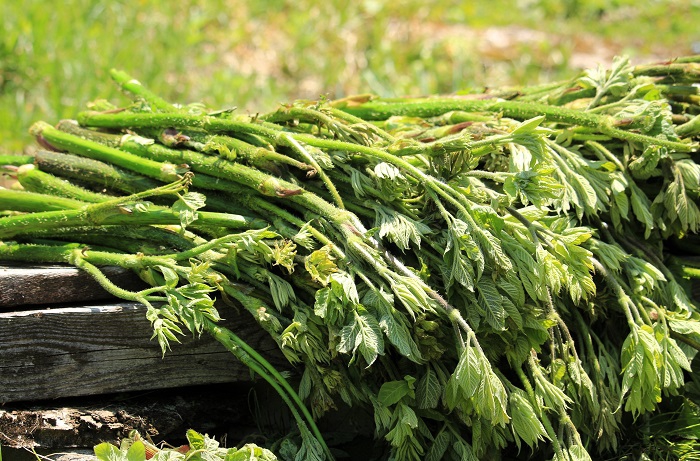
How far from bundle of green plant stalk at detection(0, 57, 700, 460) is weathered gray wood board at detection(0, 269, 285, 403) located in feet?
0.40

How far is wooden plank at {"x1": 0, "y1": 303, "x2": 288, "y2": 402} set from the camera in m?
2.63

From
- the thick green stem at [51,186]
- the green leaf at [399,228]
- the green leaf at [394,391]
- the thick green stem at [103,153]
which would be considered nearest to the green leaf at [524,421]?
the green leaf at [394,391]

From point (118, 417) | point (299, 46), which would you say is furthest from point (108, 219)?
point (299, 46)

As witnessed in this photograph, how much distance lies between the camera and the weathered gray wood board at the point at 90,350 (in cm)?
263

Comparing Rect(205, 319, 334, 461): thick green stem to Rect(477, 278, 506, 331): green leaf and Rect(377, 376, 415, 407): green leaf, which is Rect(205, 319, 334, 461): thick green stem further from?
Rect(477, 278, 506, 331): green leaf

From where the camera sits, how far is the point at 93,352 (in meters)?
2.70

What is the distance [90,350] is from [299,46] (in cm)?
470

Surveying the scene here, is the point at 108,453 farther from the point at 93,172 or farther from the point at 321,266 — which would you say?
the point at 93,172

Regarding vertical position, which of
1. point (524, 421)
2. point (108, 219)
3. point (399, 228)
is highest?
point (108, 219)

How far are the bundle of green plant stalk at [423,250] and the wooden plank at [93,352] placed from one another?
0.12 metres

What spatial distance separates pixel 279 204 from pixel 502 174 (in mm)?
819

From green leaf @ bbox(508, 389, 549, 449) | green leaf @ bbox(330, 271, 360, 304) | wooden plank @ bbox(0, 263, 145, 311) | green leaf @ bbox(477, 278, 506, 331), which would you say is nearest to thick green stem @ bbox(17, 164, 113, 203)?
wooden plank @ bbox(0, 263, 145, 311)

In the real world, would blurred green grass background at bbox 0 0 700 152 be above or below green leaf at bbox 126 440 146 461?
above

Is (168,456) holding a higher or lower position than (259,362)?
lower
